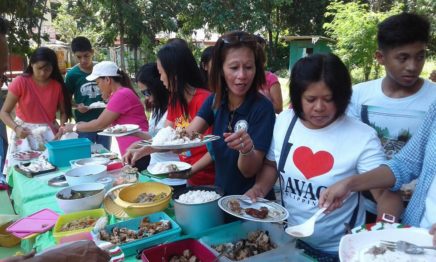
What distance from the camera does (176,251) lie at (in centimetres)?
145

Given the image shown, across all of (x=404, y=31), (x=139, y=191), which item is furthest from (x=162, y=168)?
(x=404, y=31)

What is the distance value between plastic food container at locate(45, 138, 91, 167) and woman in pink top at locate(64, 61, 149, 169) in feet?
0.68

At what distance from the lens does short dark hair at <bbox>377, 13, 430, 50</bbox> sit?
183cm

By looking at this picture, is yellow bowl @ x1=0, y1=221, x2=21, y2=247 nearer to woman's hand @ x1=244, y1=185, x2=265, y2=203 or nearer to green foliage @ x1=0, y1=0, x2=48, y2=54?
woman's hand @ x1=244, y1=185, x2=265, y2=203

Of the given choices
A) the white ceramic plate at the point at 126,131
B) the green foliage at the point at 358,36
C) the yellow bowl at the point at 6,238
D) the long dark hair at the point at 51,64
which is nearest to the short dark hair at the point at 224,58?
the white ceramic plate at the point at 126,131

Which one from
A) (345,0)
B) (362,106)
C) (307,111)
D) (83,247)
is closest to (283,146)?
(307,111)

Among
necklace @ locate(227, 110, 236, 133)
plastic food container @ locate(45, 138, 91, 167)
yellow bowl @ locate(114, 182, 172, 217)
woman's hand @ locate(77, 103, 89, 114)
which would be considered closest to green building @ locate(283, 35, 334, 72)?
woman's hand @ locate(77, 103, 89, 114)

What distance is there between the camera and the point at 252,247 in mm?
1448

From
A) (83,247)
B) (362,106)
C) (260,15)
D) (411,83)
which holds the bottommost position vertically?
(83,247)

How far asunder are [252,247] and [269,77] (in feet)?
8.42

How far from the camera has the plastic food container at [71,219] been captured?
1630mm

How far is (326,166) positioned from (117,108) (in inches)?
83.9

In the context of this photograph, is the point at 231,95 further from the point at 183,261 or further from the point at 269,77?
the point at 269,77

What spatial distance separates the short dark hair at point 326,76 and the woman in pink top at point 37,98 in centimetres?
277
